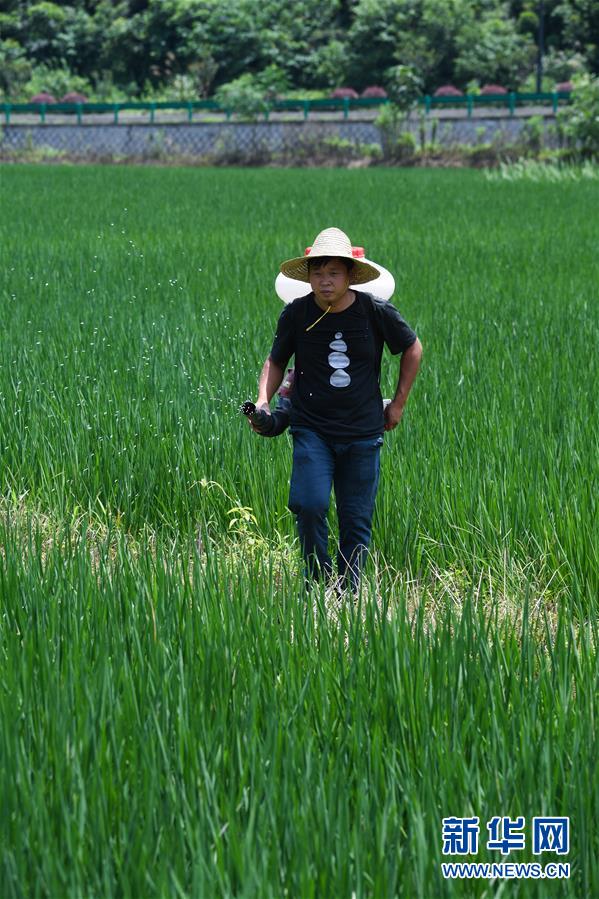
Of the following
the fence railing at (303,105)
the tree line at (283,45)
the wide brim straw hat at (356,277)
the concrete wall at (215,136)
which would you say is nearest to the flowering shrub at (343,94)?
the fence railing at (303,105)

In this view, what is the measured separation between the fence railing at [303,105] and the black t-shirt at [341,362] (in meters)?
36.6

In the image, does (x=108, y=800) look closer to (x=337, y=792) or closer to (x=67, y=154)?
(x=337, y=792)

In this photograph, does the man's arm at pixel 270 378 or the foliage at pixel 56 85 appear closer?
the man's arm at pixel 270 378

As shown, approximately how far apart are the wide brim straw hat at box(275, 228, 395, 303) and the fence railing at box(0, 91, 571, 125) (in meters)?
36.3

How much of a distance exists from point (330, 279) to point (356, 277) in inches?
5.8

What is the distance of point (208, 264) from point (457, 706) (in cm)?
846

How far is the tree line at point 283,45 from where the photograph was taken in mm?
47750

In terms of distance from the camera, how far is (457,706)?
215 cm

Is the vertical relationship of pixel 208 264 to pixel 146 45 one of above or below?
below

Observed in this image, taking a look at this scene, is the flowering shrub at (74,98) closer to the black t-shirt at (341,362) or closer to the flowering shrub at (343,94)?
the flowering shrub at (343,94)

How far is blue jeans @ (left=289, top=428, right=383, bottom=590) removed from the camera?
10.8 feet

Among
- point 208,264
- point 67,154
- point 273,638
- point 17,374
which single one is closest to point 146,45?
point 67,154

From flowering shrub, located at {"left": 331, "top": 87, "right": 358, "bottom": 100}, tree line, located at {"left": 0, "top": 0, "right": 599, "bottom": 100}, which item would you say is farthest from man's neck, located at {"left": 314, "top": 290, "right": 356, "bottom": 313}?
flowering shrub, located at {"left": 331, "top": 87, "right": 358, "bottom": 100}

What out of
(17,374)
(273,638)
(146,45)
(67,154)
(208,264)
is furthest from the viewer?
(146,45)
